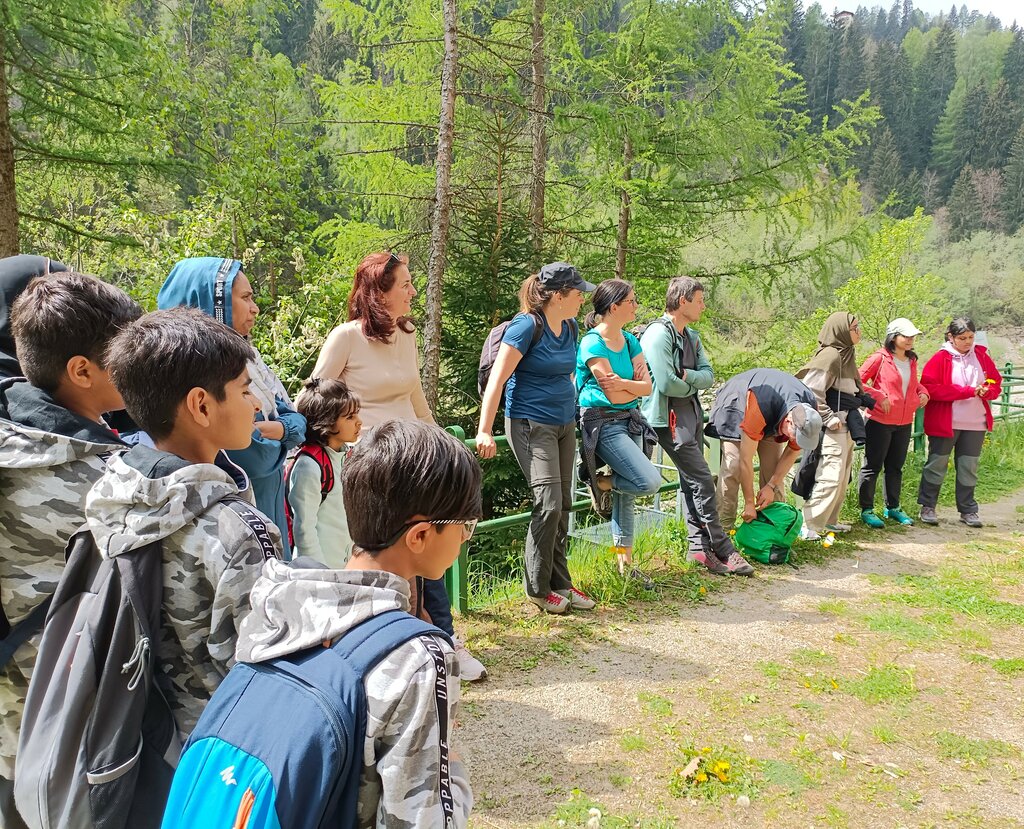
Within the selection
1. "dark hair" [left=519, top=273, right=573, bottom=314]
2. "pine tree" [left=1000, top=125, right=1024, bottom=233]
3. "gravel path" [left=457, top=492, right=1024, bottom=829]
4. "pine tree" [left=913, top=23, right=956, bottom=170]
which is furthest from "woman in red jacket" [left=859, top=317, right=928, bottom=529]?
"pine tree" [left=913, top=23, right=956, bottom=170]

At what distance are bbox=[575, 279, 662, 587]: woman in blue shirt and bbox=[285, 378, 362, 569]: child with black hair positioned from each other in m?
2.13

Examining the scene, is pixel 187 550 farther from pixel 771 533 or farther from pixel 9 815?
pixel 771 533

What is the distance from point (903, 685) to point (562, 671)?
1.86 meters

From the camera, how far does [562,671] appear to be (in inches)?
179

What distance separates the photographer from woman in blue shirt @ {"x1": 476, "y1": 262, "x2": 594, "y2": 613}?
477 cm

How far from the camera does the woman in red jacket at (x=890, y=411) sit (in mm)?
7719

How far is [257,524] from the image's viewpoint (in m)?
1.66

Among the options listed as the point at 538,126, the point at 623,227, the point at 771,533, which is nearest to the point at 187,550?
the point at 771,533

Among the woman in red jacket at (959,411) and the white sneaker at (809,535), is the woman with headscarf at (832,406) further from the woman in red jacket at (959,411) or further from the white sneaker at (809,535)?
the woman in red jacket at (959,411)

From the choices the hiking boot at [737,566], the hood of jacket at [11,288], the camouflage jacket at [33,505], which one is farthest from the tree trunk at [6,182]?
the camouflage jacket at [33,505]

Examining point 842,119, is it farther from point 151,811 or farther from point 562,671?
point 151,811

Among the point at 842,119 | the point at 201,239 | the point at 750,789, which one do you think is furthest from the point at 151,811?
the point at 842,119

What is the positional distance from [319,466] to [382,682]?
7.34ft

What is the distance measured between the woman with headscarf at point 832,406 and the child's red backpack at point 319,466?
4672mm
